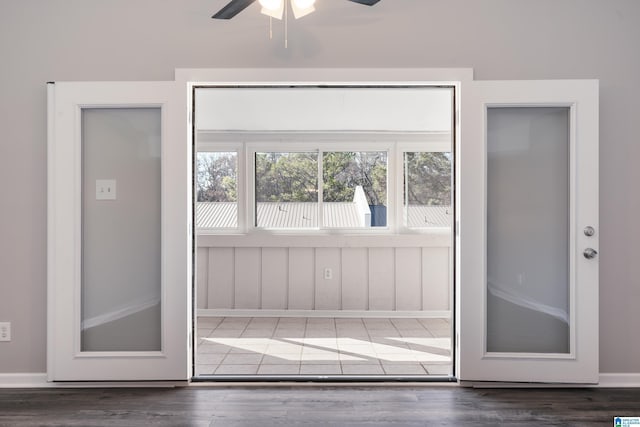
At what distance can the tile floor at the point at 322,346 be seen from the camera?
315cm

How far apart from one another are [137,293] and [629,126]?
321 centimetres

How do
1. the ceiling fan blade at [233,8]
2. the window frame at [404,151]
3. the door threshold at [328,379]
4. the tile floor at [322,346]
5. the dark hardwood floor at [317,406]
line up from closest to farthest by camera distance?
the ceiling fan blade at [233,8] → the dark hardwood floor at [317,406] → the door threshold at [328,379] → the tile floor at [322,346] → the window frame at [404,151]

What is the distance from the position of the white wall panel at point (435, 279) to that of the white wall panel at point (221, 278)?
212 cm

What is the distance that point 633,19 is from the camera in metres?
2.72

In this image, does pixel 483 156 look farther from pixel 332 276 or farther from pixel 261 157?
pixel 261 157

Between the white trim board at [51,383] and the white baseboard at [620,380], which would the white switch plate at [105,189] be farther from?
the white baseboard at [620,380]

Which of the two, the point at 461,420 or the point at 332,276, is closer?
the point at 461,420

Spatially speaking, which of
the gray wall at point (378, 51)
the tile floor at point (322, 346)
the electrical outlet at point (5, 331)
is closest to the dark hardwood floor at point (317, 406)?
the electrical outlet at point (5, 331)

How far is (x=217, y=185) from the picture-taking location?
5.05 m

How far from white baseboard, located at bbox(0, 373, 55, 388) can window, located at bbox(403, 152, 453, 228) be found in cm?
361

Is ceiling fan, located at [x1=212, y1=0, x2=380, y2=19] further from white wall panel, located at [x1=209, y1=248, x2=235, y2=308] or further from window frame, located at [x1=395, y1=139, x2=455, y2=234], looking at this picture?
white wall panel, located at [x1=209, y1=248, x2=235, y2=308]

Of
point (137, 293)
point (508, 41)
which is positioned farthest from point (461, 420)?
point (508, 41)

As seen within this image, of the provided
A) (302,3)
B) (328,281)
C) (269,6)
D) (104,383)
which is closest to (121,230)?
(104,383)

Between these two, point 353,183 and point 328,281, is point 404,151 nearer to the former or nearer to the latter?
point 353,183
